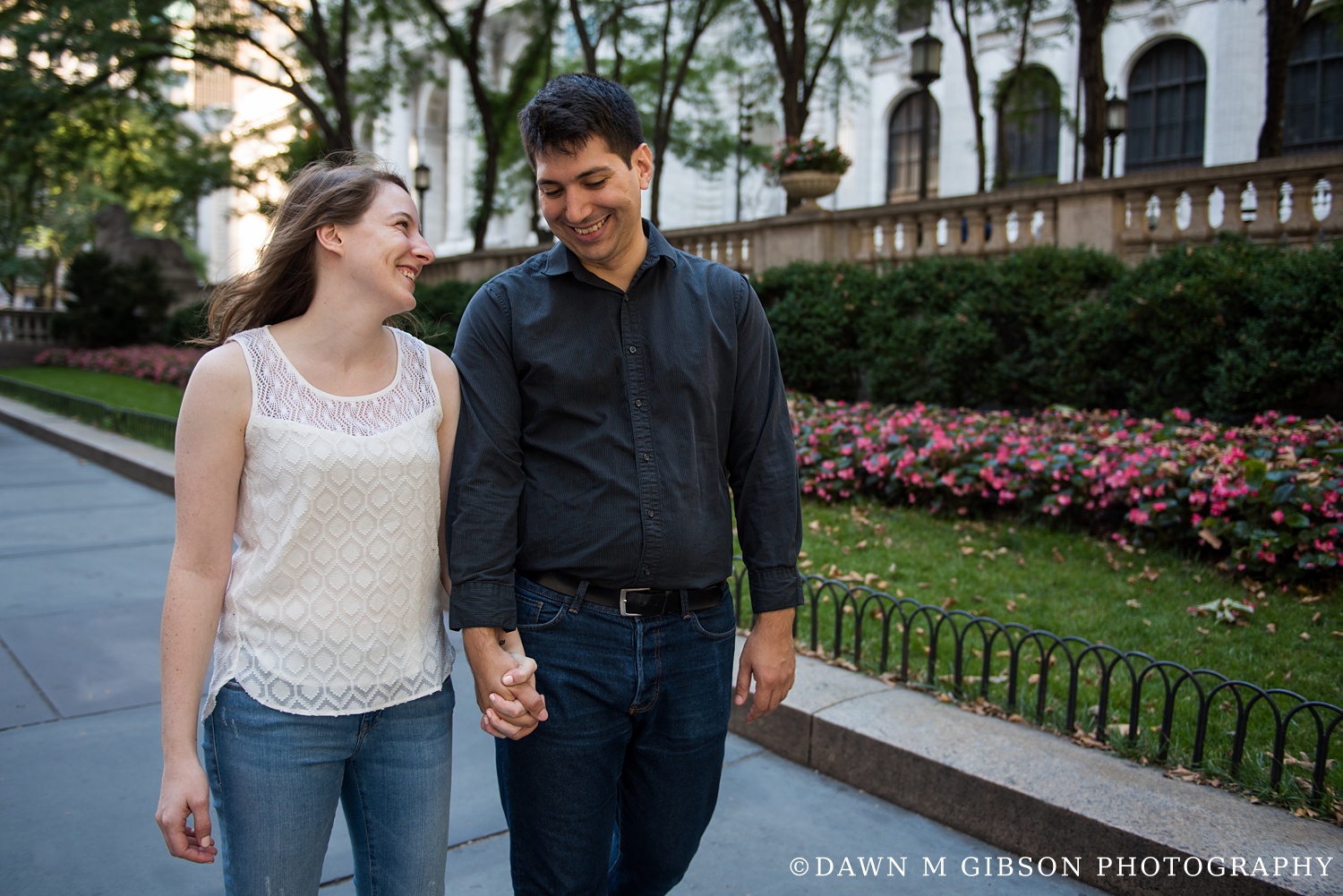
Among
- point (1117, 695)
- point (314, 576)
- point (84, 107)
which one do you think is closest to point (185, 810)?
point (314, 576)

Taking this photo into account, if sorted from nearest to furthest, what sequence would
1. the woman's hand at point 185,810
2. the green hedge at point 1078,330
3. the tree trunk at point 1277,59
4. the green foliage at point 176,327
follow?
the woman's hand at point 185,810 → the green hedge at point 1078,330 → the tree trunk at point 1277,59 → the green foliage at point 176,327

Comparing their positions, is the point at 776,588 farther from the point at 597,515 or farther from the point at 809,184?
the point at 809,184

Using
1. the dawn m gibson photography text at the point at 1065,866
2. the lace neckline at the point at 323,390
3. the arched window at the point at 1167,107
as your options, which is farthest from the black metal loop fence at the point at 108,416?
the arched window at the point at 1167,107

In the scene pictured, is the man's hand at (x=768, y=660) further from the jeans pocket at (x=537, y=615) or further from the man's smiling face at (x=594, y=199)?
the man's smiling face at (x=594, y=199)

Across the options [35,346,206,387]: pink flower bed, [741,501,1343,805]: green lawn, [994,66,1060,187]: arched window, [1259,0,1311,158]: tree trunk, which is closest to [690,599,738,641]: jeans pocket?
[741,501,1343,805]: green lawn

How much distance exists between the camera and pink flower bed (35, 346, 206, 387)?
21.0 m

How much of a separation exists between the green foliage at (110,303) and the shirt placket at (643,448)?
29.4 meters

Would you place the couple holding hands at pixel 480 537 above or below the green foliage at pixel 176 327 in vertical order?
below

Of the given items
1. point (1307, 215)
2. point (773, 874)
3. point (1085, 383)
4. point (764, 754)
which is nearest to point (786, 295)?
point (1085, 383)

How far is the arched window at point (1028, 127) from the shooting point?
20766 millimetres

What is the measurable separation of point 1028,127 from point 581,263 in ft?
70.0

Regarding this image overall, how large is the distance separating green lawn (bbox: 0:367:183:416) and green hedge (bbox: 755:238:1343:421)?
9.52 metres

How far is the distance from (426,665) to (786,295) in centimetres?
1121

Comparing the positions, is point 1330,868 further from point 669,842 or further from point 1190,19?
point 1190,19
